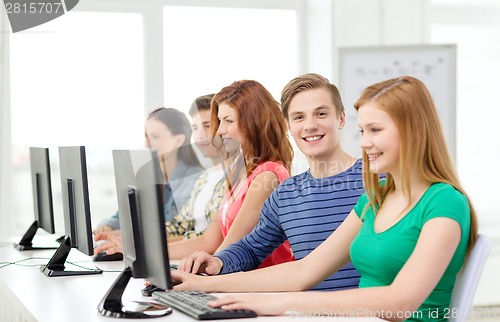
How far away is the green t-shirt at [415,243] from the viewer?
183 centimetres

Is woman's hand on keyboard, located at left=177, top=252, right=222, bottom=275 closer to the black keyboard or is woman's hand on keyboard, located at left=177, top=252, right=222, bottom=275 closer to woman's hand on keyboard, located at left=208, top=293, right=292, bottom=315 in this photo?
the black keyboard

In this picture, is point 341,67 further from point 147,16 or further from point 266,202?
point 266,202

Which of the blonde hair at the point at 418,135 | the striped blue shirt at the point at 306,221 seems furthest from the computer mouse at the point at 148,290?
the blonde hair at the point at 418,135

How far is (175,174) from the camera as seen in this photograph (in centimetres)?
368

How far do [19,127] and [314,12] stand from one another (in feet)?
7.12

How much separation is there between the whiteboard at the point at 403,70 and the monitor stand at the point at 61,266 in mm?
2485

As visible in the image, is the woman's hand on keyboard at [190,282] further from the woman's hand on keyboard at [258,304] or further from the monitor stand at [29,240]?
the monitor stand at [29,240]

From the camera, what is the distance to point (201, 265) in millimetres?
2402

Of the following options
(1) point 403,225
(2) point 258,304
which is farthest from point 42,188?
(1) point 403,225

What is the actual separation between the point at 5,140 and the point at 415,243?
3427 mm

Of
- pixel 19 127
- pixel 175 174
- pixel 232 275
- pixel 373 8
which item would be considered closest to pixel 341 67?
pixel 373 8

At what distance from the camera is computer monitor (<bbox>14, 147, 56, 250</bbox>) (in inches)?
130

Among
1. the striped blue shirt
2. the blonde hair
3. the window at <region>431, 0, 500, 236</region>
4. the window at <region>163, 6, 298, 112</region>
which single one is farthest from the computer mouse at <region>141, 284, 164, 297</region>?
the window at <region>431, 0, 500, 236</region>

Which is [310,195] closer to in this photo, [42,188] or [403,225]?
[403,225]
